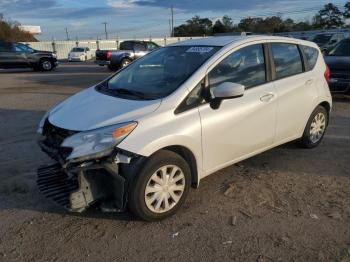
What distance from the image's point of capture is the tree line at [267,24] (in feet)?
235

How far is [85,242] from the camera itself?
3.65 metres

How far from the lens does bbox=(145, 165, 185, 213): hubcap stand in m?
3.86

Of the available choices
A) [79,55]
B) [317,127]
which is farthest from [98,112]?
[79,55]

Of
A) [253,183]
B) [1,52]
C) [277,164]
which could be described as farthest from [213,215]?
[1,52]

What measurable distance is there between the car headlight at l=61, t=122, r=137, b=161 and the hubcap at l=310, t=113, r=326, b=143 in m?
3.22

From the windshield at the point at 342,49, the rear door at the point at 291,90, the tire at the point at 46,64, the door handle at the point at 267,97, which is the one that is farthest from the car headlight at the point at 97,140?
the tire at the point at 46,64

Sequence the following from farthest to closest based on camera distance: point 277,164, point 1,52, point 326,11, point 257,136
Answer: point 326,11, point 1,52, point 277,164, point 257,136

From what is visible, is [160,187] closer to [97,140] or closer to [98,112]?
[97,140]

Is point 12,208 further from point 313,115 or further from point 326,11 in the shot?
point 326,11

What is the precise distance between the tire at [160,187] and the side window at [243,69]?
3.20ft

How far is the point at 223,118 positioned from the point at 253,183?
100 centimetres

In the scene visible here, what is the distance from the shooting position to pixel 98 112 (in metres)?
4.05

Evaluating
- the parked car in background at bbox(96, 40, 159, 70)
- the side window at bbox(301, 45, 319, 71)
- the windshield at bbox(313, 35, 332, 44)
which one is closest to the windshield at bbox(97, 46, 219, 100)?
the side window at bbox(301, 45, 319, 71)

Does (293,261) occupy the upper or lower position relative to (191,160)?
lower
